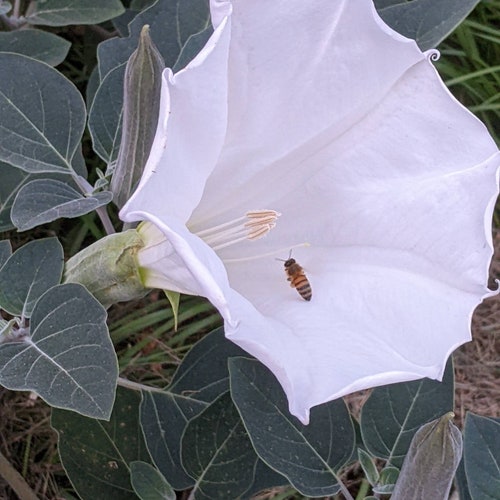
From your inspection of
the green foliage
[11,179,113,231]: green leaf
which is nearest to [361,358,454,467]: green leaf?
the green foliage

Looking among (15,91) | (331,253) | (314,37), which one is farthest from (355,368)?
(15,91)

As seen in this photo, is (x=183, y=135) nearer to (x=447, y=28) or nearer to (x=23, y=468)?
(x=447, y=28)

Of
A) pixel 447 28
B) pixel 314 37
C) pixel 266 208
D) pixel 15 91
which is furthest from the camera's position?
pixel 447 28

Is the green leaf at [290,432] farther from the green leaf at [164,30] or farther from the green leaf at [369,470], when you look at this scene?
the green leaf at [164,30]

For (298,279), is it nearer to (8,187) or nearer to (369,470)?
(369,470)

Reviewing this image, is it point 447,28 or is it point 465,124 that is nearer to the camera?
point 465,124

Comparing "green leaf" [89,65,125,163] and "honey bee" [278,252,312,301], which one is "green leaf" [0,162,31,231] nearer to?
"green leaf" [89,65,125,163]

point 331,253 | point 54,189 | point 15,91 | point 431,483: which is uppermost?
point 15,91
